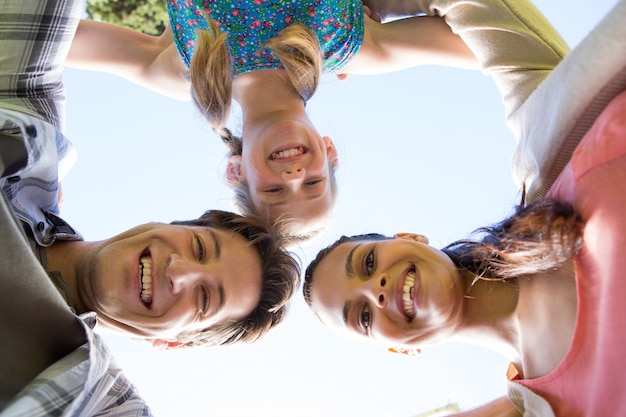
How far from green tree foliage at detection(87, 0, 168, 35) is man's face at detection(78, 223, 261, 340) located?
1.40 m

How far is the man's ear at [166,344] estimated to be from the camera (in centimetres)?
154

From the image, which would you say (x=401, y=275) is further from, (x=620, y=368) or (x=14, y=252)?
(x=14, y=252)

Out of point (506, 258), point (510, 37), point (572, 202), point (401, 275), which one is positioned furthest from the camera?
point (510, 37)

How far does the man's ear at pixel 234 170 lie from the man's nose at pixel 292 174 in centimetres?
24

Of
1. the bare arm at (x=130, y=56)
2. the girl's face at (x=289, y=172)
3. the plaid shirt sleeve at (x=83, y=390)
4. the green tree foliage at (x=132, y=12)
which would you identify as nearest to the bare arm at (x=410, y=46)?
the girl's face at (x=289, y=172)

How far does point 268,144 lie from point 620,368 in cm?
105

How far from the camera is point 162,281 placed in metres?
1.27

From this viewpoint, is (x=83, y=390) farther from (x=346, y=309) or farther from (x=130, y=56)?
(x=130, y=56)

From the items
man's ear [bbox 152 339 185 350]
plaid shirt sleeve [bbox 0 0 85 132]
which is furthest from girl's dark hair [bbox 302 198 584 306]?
plaid shirt sleeve [bbox 0 0 85 132]

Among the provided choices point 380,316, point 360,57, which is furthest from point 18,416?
point 360,57

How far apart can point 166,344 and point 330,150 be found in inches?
30.5

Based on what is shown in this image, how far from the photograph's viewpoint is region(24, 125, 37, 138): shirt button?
104 centimetres

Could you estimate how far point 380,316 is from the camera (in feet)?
4.26

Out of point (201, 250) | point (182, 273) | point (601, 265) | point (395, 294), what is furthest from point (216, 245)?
point (601, 265)
